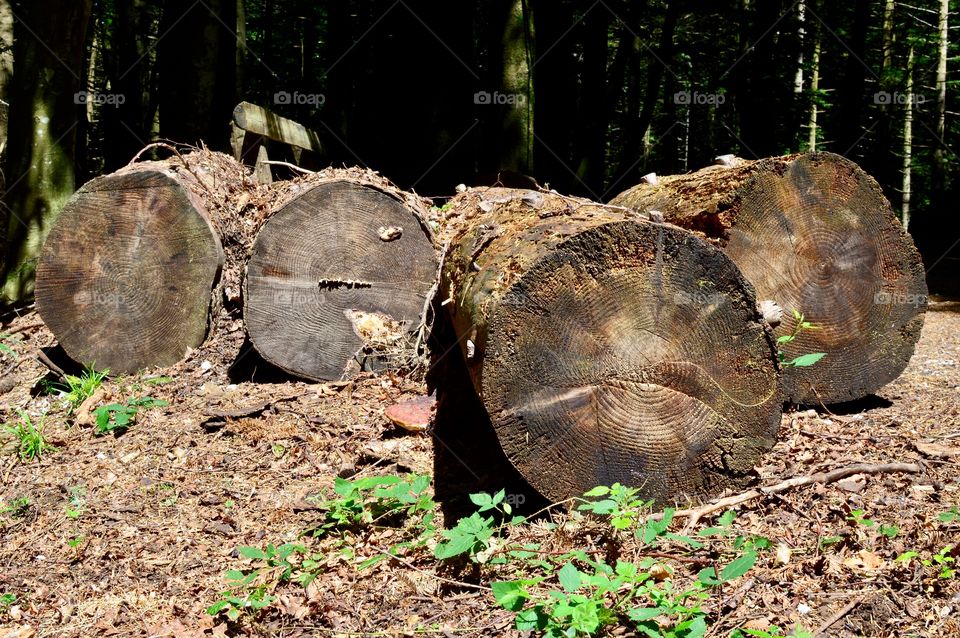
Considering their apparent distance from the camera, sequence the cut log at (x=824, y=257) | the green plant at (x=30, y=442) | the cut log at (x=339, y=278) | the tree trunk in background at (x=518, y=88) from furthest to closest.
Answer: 1. the tree trunk in background at (x=518, y=88)
2. the cut log at (x=339, y=278)
3. the green plant at (x=30, y=442)
4. the cut log at (x=824, y=257)

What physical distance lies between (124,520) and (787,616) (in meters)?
2.92

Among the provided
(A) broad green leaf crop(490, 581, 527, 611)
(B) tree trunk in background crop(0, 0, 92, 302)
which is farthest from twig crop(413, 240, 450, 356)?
(B) tree trunk in background crop(0, 0, 92, 302)

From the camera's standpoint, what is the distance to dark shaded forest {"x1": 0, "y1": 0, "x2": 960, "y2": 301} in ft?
23.2

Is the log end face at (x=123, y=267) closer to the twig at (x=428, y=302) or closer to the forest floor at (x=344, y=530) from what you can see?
the forest floor at (x=344, y=530)

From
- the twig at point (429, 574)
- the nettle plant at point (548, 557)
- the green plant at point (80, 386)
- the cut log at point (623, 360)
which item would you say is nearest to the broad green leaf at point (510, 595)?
the nettle plant at point (548, 557)

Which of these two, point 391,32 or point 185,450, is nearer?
point 185,450

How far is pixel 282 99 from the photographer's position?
10.1 metres

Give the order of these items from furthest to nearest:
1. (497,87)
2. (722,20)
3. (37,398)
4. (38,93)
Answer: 1. (722,20)
2. (497,87)
3. (38,93)
4. (37,398)

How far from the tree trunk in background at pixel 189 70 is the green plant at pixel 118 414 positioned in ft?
14.9

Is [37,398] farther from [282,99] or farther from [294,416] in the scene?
[282,99]

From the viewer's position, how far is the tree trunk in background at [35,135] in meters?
6.88

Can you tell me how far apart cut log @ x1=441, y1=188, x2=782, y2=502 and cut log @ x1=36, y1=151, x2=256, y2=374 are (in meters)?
2.83

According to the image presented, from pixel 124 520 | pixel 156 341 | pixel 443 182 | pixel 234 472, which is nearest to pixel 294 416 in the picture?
pixel 234 472

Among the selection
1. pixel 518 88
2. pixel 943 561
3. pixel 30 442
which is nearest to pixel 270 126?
pixel 518 88
